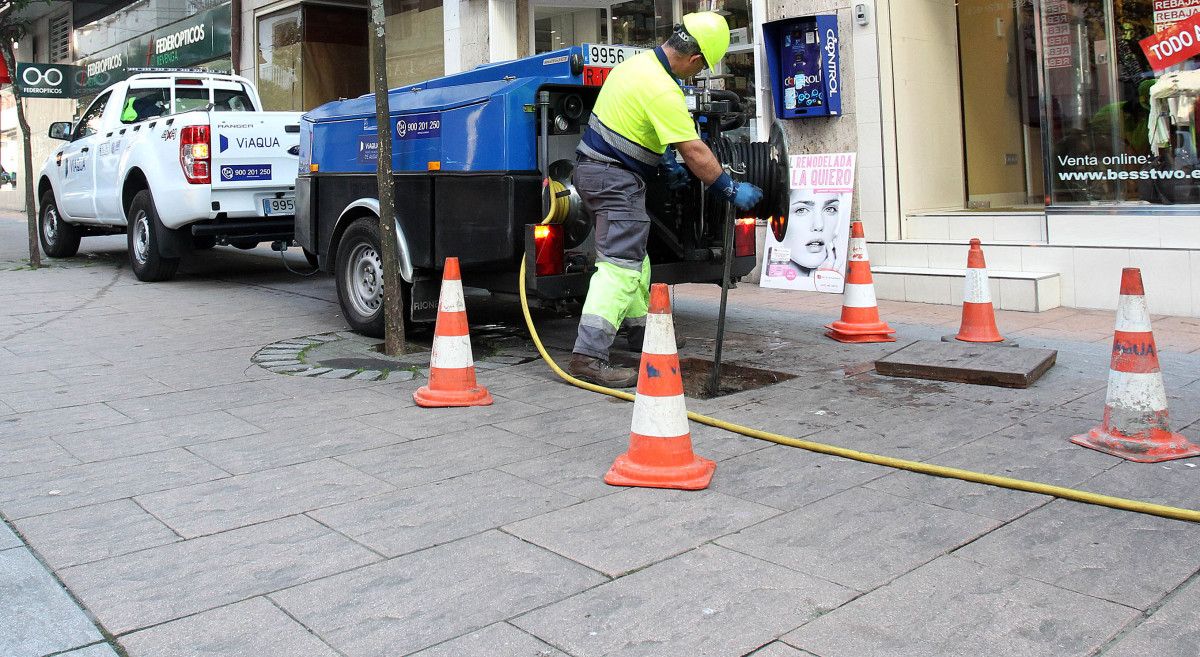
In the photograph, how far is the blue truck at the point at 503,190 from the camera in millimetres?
6551

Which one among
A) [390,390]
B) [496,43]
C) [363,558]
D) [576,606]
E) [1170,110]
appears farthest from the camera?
[496,43]

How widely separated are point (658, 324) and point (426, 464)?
120cm

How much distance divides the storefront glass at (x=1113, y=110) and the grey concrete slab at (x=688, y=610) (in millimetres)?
6508

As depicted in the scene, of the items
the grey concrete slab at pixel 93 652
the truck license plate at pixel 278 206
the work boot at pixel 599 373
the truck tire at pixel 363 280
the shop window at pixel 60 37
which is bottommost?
the grey concrete slab at pixel 93 652

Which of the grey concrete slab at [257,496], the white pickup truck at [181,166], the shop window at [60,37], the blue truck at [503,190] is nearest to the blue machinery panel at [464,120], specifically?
the blue truck at [503,190]

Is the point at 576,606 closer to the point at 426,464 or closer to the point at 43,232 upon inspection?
the point at 426,464

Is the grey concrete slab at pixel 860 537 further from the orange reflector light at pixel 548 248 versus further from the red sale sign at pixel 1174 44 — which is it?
the red sale sign at pixel 1174 44

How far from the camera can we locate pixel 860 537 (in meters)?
3.69

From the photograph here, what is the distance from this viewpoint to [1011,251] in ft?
29.9

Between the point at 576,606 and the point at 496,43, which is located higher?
the point at 496,43

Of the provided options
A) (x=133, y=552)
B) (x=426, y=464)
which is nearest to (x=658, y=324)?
(x=426, y=464)

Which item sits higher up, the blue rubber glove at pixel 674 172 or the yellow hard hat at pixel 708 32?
the yellow hard hat at pixel 708 32

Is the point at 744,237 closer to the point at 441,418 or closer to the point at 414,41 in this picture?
the point at 441,418

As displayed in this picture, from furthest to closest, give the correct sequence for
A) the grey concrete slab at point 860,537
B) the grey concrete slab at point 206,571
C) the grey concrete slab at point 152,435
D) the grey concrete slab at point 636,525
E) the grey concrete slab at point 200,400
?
the grey concrete slab at point 200,400
the grey concrete slab at point 152,435
the grey concrete slab at point 636,525
the grey concrete slab at point 860,537
the grey concrete slab at point 206,571
